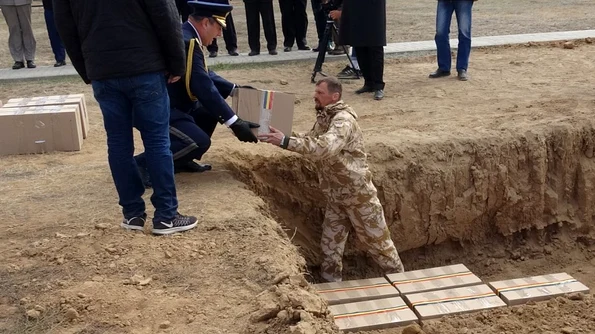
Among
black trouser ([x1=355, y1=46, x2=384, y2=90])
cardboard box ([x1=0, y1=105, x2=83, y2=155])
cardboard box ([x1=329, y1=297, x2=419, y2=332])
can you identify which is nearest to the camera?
cardboard box ([x1=329, y1=297, x2=419, y2=332])

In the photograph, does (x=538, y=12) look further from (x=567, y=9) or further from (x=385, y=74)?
(x=385, y=74)

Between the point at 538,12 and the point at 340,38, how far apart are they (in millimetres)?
9444

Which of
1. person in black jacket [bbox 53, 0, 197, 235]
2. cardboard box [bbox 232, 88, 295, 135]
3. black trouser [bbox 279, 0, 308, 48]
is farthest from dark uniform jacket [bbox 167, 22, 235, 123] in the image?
black trouser [bbox 279, 0, 308, 48]

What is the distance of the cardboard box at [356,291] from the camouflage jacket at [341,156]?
2.42ft

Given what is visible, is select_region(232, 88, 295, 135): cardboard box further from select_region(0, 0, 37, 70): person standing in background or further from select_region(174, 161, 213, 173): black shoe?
select_region(0, 0, 37, 70): person standing in background

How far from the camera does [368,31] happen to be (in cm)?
896

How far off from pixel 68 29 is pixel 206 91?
1269 mm

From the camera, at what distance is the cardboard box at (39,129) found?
278 inches

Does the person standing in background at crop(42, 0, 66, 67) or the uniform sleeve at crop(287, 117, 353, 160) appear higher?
the person standing in background at crop(42, 0, 66, 67)

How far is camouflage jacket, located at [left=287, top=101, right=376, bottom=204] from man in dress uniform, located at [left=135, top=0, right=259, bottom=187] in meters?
0.63

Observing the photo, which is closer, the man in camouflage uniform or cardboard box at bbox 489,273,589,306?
the man in camouflage uniform

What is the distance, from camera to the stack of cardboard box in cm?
707

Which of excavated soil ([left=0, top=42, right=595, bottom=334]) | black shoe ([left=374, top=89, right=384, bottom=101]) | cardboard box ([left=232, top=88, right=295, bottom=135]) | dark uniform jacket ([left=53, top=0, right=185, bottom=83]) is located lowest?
excavated soil ([left=0, top=42, right=595, bottom=334])

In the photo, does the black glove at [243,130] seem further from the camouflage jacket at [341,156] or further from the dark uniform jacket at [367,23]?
the dark uniform jacket at [367,23]
